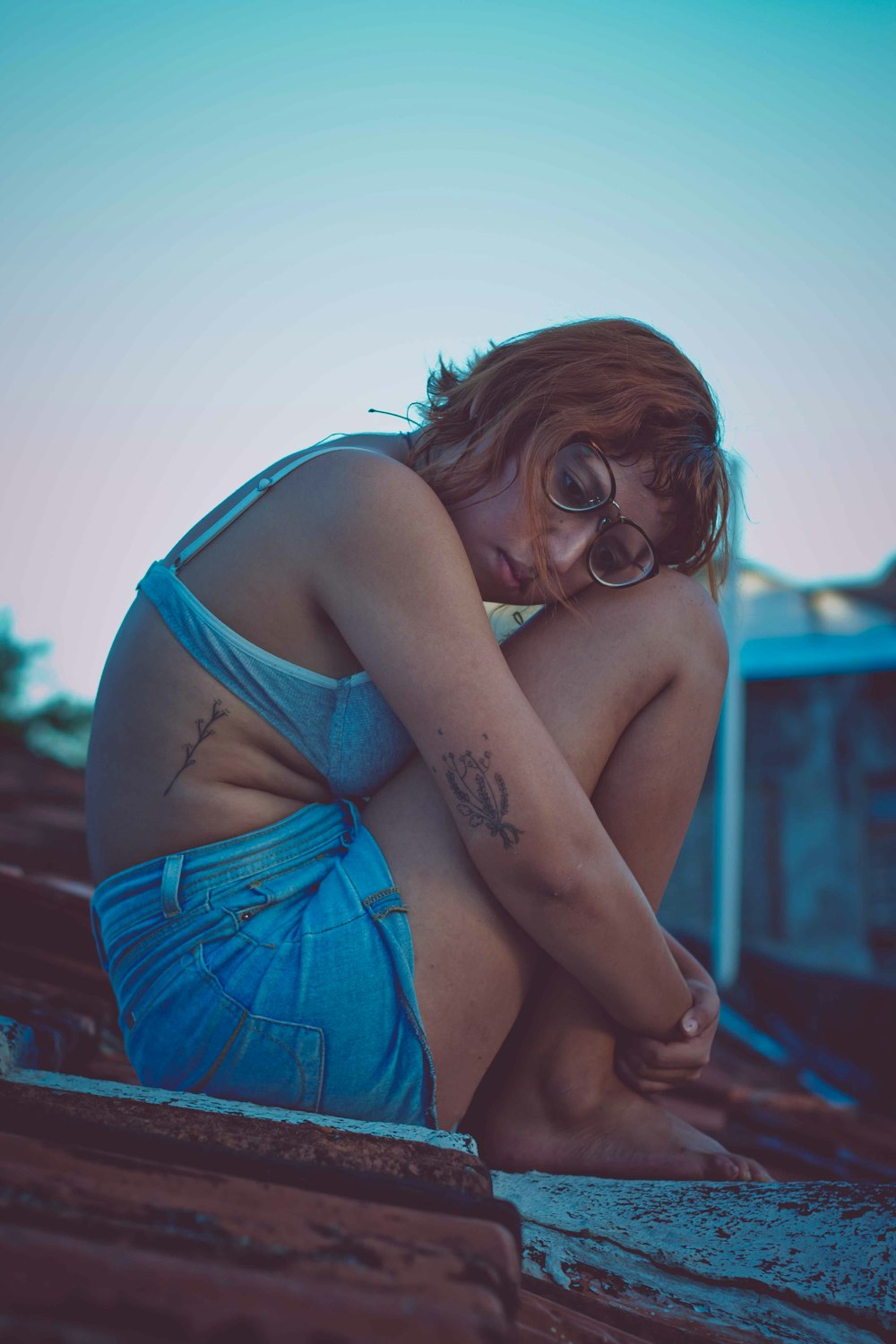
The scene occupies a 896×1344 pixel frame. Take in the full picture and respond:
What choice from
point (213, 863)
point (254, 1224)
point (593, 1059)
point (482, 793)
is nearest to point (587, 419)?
point (482, 793)

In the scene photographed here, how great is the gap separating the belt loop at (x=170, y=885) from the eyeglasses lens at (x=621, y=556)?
905 millimetres

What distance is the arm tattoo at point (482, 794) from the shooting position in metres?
1.43

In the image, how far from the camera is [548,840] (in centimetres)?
145

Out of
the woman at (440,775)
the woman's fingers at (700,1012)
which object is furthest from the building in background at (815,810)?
the woman at (440,775)

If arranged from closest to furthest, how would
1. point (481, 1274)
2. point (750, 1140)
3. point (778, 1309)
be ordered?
1. point (481, 1274)
2. point (778, 1309)
3. point (750, 1140)

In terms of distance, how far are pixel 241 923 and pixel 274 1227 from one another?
2.48 feet

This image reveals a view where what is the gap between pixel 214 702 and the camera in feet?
5.10

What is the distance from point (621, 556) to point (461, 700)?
565 millimetres

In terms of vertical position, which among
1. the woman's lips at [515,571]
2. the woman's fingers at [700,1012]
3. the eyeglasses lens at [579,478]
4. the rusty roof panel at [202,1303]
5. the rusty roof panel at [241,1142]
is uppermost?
the eyeglasses lens at [579,478]


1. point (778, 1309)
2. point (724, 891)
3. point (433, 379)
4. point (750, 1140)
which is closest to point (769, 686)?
point (724, 891)

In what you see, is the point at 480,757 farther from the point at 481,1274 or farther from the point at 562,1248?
the point at 481,1274

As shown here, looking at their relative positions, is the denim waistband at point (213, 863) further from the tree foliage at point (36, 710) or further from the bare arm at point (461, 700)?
the tree foliage at point (36, 710)

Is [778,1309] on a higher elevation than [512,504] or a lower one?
lower

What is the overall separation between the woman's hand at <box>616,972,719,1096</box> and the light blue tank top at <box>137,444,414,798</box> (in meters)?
0.71
